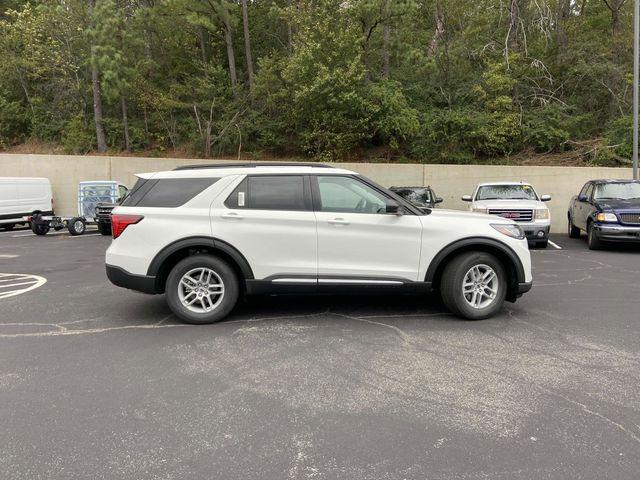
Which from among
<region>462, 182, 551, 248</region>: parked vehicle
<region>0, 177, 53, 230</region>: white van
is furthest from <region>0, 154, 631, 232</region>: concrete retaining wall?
<region>462, 182, 551, 248</region>: parked vehicle

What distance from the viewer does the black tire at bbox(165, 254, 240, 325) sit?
5.71 m

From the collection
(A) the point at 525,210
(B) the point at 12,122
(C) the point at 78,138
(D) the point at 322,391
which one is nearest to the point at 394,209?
(D) the point at 322,391

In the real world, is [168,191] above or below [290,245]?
above

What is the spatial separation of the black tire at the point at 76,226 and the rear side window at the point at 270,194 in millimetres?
12962

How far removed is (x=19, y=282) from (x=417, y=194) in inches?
384

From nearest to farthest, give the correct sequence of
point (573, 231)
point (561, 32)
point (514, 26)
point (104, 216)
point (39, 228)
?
point (573, 231), point (104, 216), point (39, 228), point (514, 26), point (561, 32)

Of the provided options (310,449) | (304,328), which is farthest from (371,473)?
(304,328)

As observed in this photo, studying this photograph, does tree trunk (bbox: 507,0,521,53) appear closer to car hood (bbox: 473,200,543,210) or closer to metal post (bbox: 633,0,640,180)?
metal post (bbox: 633,0,640,180)

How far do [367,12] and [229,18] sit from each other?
7258 millimetres

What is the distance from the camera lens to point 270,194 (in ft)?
19.2

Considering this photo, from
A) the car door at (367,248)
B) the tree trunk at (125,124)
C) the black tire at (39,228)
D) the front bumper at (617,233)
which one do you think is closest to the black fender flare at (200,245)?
the car door at (367,248)

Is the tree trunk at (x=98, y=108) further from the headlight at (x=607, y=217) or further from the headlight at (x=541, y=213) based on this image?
the headlight at (x=607, y=217)

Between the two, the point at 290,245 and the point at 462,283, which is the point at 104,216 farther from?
the point at 462,283

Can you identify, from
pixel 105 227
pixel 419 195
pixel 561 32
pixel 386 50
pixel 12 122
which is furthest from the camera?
pixel 12 122
